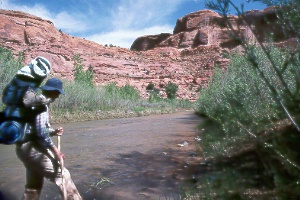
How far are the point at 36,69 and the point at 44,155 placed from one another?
1.09 meters

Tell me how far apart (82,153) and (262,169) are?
5597 millimetres

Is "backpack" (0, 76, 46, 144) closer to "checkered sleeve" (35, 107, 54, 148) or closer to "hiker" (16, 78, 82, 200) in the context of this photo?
"checkered sleeve" (35, 107, 54, 148)

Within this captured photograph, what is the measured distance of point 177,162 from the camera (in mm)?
6887

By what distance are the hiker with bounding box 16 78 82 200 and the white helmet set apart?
0.35 m

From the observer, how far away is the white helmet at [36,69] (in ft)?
10.4

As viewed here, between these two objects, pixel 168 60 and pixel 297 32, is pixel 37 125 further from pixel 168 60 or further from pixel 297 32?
→ pixel 168 60

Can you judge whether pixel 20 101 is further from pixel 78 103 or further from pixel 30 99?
pixel 78 103

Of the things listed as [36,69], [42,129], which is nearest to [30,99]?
[36,69]

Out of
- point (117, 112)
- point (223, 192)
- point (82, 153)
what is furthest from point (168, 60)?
point (223, 192)

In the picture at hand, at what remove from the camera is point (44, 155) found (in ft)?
12.3

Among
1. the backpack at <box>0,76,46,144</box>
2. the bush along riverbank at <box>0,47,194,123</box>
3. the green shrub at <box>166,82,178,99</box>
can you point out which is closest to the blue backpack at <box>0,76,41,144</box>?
the backpack at <box>0,76,46,144</box>

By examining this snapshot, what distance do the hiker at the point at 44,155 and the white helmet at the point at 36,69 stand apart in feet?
1.14

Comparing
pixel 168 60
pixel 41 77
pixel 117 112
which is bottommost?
pixel 117 112

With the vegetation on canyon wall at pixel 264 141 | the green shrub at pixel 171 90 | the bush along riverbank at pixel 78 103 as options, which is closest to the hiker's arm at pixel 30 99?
the vegetation on canyon wall at pixel 264 141
